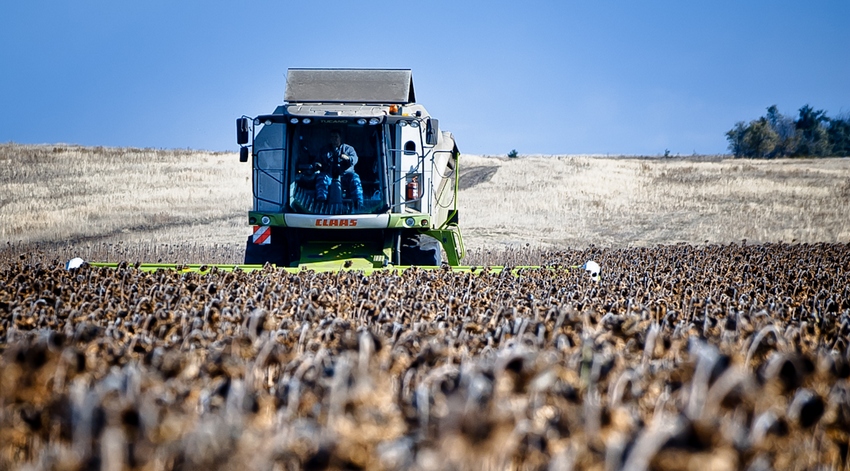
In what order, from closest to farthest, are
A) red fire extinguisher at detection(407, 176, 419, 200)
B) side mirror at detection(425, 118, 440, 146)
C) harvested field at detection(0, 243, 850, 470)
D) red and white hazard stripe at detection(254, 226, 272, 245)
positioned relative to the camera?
harvested field at detection(0, 243, 850, 470) < side mirror at detection(425, 118, 440, 146) < red fire extinguisher at detection(407, 176, 419, 200) < red and white hazard stripe at detection(254, 226, 272, 245)

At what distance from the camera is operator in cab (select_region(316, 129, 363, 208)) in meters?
11.6

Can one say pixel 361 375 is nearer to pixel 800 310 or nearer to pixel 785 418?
pixel 785 418

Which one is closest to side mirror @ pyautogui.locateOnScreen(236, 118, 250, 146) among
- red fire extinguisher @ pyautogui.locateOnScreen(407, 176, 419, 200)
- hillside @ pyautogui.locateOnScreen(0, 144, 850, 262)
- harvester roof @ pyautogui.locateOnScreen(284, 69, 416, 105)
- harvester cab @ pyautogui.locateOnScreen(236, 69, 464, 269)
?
harvester cab @ pyautogui.locateOnScreen(236, 69, 464, 269)

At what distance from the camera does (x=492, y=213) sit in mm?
31656

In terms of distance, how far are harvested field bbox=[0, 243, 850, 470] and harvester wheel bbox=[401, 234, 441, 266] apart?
20.2 feet

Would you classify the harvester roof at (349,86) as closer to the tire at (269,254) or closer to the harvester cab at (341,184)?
the harvester cab at (341,184)

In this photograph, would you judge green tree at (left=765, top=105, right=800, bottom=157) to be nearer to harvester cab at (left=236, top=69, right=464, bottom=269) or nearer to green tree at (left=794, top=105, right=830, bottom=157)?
green tree at (left=794, top=105, right=830, bottom=157)

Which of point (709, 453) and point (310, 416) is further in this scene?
point (310, 416)

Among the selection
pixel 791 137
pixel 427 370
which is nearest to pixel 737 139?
pixel 791 137

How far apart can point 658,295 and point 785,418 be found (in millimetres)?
4701

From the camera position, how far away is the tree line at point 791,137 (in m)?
66.8

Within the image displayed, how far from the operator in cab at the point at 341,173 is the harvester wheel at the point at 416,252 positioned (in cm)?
111

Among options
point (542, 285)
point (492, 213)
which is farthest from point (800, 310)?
point (492, 213)

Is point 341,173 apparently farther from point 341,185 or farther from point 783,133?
point 783,133
